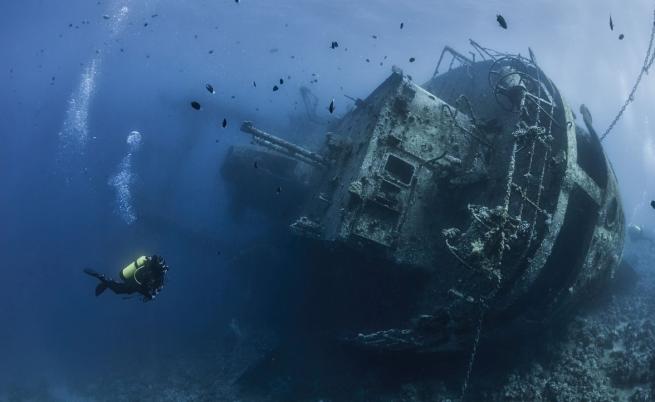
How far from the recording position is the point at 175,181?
79.8 feet

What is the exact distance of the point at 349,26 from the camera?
167ft

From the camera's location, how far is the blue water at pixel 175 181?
17.5m

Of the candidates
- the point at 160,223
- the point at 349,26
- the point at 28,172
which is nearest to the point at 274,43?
the point at 349,26

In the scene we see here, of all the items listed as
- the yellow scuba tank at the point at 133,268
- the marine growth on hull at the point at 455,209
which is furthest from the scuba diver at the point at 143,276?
the marine growth on hull at the point at 455,209

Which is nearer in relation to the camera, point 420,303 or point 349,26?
point 420,303

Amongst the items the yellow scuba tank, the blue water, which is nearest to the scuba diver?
the yellow scuba tank

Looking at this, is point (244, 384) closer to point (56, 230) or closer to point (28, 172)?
point (56, 230)

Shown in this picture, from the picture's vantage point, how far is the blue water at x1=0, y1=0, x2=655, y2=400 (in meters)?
17.5

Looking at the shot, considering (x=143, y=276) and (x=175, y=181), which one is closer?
(x=143, y=276)

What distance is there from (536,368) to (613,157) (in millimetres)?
90858

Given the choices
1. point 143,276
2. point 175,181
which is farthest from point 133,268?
point 175,181

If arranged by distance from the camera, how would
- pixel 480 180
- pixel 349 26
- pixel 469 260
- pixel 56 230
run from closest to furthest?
pixel 469 260 < pixel 480 180 < pixel 56 230 < pixel 349 26

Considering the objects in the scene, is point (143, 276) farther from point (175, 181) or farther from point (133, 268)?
point (175, 181)

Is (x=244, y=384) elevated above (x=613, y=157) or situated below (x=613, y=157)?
below
